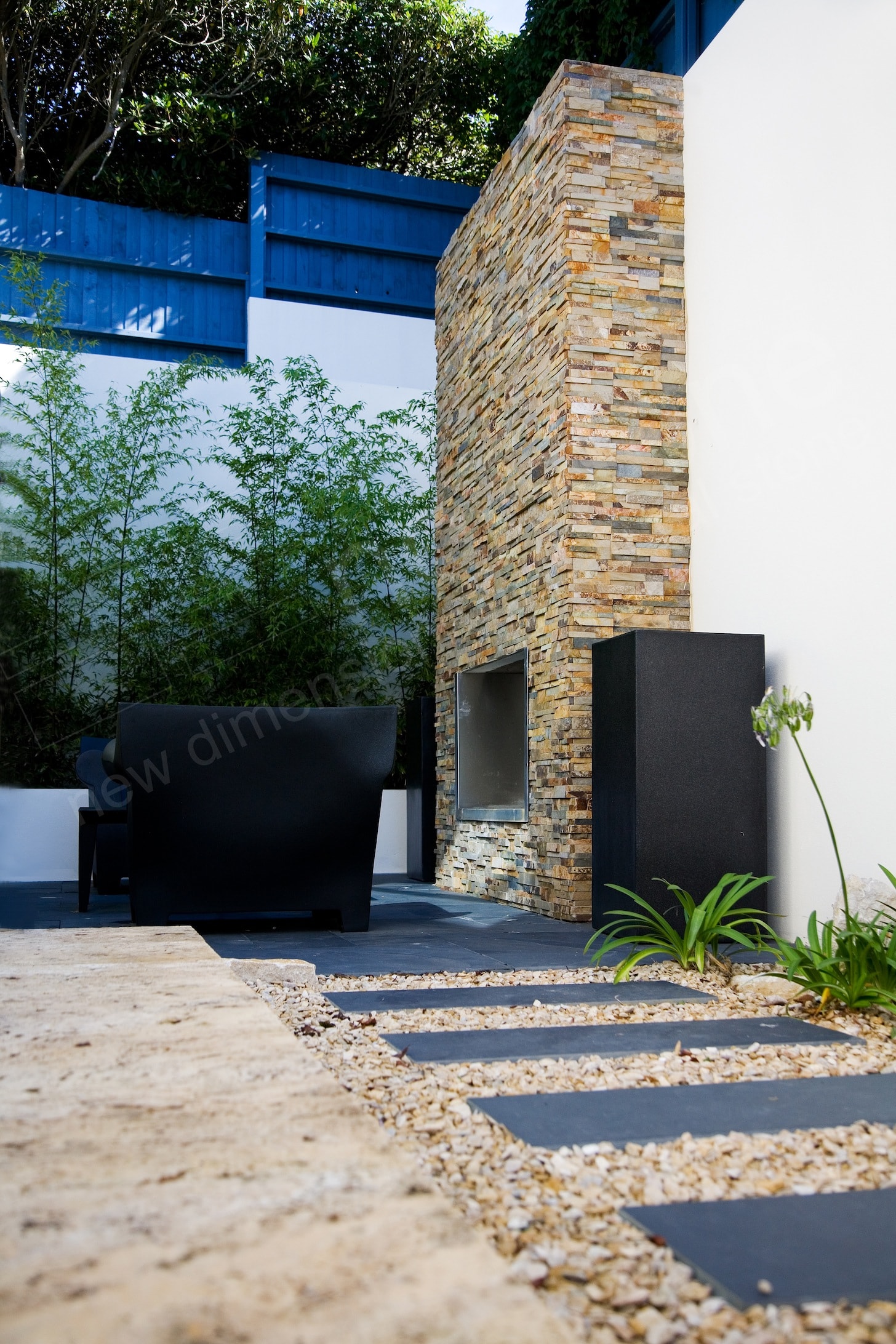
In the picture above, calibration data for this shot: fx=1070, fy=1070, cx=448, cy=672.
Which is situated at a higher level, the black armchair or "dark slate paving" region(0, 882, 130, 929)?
the black armchair

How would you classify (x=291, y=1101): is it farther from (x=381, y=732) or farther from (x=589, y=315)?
(x=589, y=315)

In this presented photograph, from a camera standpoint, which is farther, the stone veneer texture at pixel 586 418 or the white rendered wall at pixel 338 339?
the white rendered wall at pixel 338 339

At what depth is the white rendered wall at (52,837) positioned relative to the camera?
19.4 feet

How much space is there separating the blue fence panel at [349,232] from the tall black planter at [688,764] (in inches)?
282

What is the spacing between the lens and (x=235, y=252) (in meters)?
9.51

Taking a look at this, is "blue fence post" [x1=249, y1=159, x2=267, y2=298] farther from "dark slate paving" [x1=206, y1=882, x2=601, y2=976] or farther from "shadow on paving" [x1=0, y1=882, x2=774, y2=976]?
"dark slate paving" [x1=206, y1=882, x2=601, y2=976]

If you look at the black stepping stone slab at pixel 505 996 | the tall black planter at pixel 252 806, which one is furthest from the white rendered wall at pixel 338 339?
the black stepping stone slab at pixel 505 996

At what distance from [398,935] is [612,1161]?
8.23ft

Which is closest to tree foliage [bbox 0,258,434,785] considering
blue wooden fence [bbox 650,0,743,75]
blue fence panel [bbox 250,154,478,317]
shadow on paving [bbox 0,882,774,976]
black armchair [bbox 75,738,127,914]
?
black armchair [bbox 75,738,127,914]

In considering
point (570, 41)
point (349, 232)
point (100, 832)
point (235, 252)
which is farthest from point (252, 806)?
point (349, 232)

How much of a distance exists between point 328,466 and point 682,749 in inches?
178

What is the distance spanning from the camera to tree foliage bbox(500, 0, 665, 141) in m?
6.66

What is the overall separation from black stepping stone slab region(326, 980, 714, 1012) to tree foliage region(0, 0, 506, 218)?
8758 millimetres

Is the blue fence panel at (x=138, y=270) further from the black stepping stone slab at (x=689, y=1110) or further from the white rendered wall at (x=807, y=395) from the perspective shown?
the black stepping stone slab at (x=689, y=1110)
